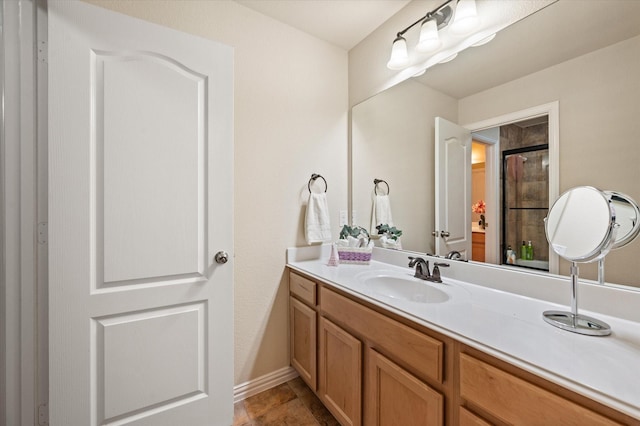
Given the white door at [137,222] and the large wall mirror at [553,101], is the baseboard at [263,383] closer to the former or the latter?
the white door at [137,222]

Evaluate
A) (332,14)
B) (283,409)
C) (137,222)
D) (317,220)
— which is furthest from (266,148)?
(283,409)

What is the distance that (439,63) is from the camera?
4.85 feet

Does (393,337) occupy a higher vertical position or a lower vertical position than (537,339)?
lower

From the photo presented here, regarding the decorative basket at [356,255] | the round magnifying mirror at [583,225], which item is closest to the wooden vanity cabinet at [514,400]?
the round magnifying mirror at [583,225]

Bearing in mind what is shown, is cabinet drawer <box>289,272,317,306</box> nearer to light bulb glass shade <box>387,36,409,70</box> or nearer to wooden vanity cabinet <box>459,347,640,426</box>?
wooden vanity cabinet <box>459,347,640,426</box>

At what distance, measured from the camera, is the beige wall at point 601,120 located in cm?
89

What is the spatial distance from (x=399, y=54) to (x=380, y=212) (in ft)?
3.32

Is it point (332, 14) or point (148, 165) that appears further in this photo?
point (332, 14)

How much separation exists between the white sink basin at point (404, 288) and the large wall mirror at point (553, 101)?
0.28 metres

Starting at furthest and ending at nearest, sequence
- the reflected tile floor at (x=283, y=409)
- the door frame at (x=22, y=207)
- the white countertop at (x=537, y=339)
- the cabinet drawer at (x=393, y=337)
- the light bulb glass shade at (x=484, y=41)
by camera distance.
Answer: the reflected tile floor at (x=283, y=409)
the light bulb glass shade at (x=484, y=41)
the door frame at (x=22, y=207)
the cabinet drawer at (x=393, y=337)
the white countertop at (x=537, y=339)

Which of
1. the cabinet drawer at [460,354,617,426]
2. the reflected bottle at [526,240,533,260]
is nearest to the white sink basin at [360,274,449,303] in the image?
the reflected bottle at [526,240,533,260]

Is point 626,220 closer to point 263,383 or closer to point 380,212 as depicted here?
point 380,212

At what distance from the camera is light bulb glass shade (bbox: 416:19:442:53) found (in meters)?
1.43

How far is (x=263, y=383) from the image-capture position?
174 centimetres
